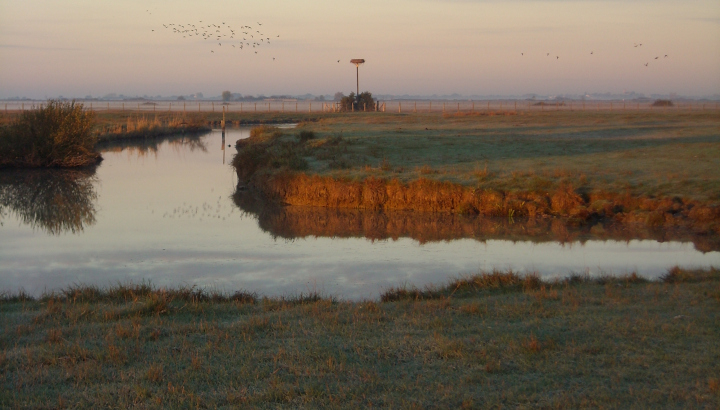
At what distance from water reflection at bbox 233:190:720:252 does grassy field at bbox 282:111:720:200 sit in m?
1.91

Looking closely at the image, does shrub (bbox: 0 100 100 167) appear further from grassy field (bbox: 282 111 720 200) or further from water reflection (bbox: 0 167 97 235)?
grassy field (bbox: 282 111 720 200)

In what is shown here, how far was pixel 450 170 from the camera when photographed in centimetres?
2170

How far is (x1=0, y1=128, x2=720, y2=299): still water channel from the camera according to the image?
40.2ft

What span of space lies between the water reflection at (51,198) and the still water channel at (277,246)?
0.26 ft

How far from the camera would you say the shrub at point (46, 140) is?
101ft

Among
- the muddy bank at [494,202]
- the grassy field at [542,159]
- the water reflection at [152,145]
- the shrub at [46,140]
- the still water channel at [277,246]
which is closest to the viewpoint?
the still water channel at [277,246]

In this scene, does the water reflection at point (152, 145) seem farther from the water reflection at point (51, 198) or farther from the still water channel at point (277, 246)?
the still water channel at point (277, 246)

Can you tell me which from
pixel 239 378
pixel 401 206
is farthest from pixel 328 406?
pixel 401 206

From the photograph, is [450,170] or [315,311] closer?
[315,311]

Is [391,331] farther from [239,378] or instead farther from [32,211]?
[32,211]

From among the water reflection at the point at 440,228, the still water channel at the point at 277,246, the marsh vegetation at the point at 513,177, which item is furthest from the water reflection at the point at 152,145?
the water reflection at the point at 440,228

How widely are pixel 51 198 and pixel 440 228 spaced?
13931 mm

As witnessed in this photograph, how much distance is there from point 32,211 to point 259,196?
6.87 meters

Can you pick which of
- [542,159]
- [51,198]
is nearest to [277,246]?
[51,198]
